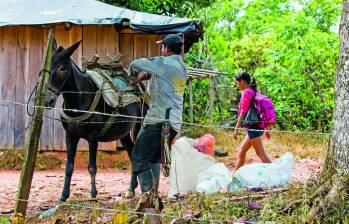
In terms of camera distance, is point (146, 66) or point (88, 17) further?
point (88, 17)

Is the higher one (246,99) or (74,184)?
(246,99)

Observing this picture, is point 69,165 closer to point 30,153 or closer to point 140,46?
point 30,153

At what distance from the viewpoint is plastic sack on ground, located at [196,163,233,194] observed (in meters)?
6.17

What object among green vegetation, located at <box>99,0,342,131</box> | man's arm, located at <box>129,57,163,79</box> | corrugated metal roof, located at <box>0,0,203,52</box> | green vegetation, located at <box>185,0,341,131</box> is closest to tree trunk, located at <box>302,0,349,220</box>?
man's arm, located at <box>129,57,163,79</box>

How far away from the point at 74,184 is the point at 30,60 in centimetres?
328

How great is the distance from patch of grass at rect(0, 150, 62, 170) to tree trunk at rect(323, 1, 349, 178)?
7.09 meters

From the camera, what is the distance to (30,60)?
36.7ft

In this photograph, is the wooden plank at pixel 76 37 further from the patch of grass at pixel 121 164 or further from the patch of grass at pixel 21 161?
the patch of grass at pixel 121 164

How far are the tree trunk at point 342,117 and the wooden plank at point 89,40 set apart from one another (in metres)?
6.91

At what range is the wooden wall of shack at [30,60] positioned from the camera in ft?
36.7

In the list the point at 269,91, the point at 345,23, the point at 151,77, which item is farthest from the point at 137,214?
the point at 269,91

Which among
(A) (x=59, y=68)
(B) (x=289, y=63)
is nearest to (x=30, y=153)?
(A) (x=59, y=68)

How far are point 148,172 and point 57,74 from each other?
1.63m

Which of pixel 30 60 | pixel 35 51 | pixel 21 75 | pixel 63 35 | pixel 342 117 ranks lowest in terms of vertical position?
pixel 342 117
